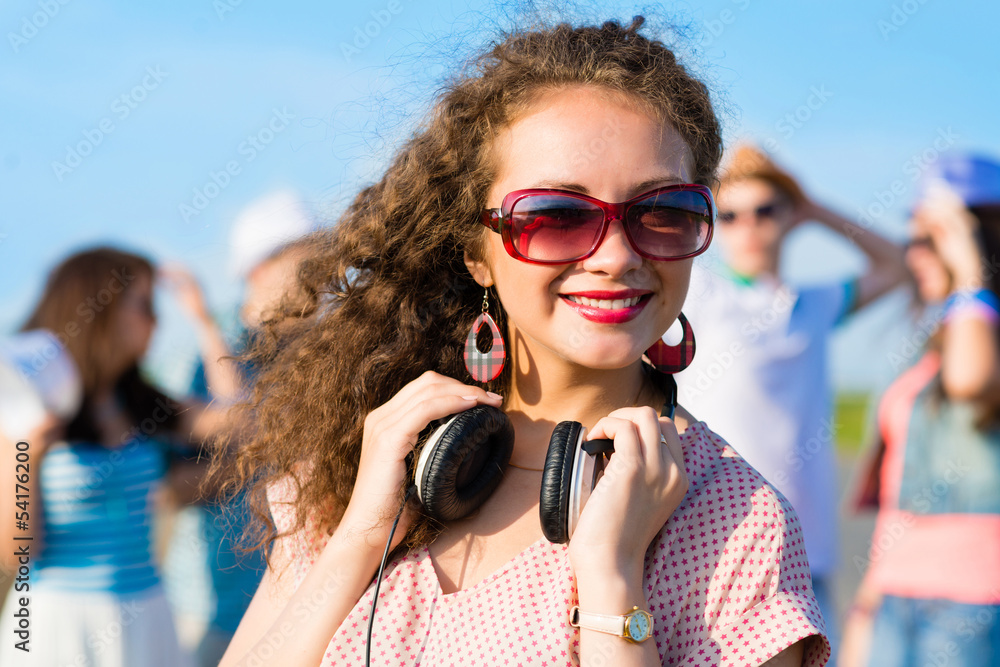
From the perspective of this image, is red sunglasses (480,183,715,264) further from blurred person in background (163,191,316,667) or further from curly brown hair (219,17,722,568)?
blurred person in background (163,191,316,667)

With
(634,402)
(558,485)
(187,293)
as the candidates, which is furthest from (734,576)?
(187,293)

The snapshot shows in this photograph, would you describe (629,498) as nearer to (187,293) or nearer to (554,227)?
(554,227)

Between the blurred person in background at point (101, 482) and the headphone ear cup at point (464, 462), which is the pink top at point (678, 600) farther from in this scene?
the blurred person in background at point (101, 482)

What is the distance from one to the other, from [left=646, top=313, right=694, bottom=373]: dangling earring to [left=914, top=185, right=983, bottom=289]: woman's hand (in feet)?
10.4

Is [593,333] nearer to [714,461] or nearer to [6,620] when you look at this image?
[714,461]

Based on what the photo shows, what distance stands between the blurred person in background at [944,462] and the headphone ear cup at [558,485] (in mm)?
3293

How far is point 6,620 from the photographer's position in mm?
3957

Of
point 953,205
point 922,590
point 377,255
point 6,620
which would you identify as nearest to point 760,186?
point 953,205

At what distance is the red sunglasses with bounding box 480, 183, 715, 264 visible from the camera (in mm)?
1822

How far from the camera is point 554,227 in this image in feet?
6.06

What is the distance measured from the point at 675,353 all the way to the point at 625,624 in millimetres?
755

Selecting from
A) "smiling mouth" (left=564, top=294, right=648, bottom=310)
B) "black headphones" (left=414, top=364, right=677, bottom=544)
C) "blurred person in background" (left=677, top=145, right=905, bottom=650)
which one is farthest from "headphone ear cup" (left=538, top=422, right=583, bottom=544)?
"blurred person in background" (left=677, top=145, right=905, bottom=650)

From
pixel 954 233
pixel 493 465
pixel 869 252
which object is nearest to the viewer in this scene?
pixel 493 465

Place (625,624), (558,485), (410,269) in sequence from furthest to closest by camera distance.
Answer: (410,269), (558,485), (625,624)
